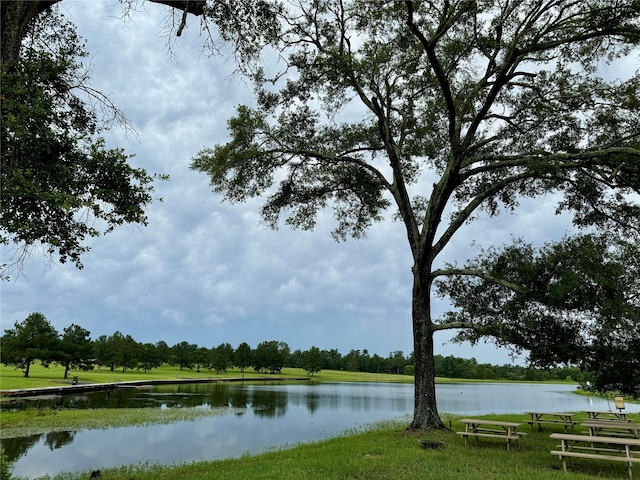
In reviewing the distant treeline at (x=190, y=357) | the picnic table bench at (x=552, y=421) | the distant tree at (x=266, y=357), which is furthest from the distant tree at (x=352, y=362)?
the picnic table bench at (x=552, y=421)

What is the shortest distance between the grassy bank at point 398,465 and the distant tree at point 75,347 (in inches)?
1506

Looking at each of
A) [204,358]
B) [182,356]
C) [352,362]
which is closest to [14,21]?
[204,358]

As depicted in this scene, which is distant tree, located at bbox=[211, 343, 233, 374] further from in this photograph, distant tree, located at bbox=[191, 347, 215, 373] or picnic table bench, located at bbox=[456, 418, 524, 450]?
picnic table bench, located at bbox=[456, 418, 524, 450]

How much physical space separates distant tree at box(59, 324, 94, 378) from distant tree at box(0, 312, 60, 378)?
2.62ft

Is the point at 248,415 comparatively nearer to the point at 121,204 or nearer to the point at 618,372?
the point at 618,372

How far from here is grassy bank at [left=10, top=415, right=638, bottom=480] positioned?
7.63m

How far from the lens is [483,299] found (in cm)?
1291

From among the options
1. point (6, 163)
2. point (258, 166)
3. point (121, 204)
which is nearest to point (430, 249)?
point (258, 166)

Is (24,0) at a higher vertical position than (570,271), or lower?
higher

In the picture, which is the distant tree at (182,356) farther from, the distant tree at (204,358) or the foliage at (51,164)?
the foliage at (51,164)

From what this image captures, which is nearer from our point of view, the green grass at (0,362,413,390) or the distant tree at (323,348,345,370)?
the green grass at (0,362,413,390)

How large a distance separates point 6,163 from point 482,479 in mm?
8870

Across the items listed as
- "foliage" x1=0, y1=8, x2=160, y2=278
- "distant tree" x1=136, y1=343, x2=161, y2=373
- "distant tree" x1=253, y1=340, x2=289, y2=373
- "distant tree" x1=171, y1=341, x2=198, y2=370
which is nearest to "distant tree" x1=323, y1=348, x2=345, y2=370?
"distant tree" x1=253, y1=340, x2=289, y2=373

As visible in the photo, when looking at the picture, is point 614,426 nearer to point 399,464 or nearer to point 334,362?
point 399,464
